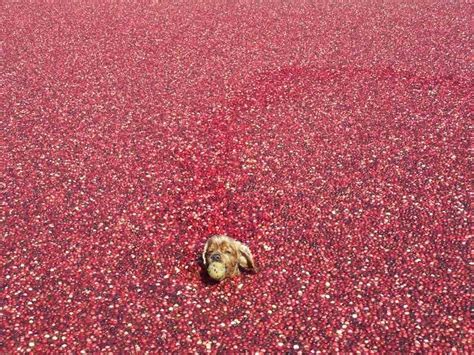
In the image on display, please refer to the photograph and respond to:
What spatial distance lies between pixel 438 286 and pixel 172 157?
4117mm

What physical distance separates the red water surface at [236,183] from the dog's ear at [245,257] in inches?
6.4

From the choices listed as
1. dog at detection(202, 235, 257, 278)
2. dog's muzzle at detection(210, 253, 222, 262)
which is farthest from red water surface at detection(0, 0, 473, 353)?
dog's muzzle at detection(210, 253, 222, 262)

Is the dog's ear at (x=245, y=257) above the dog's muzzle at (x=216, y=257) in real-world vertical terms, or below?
below

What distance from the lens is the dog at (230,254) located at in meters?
5.41

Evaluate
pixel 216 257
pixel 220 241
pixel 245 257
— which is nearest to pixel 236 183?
pixel 220 241

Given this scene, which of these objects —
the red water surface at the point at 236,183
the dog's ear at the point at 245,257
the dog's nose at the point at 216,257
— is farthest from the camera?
the dog's ear at the point at 245,257

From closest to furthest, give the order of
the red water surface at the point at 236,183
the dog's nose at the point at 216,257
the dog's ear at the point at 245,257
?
the red water surface at the point at 236,183, the dog's nose at the point at 216,257, the dog's ear at the point at 245,257

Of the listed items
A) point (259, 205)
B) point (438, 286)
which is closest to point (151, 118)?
point (259, 205)

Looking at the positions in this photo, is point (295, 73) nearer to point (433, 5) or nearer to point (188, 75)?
point (188, 75)

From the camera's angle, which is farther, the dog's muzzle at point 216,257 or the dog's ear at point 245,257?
the dog's ear at point 245,257

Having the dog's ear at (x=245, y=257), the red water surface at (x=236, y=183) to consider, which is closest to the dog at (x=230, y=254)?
the dog's ear at (x=245, y=257)

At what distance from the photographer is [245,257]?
5461 mm

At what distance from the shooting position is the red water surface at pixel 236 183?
5.05 m

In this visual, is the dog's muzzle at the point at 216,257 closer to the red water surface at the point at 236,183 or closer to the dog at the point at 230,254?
the dog at the point at 230,254
